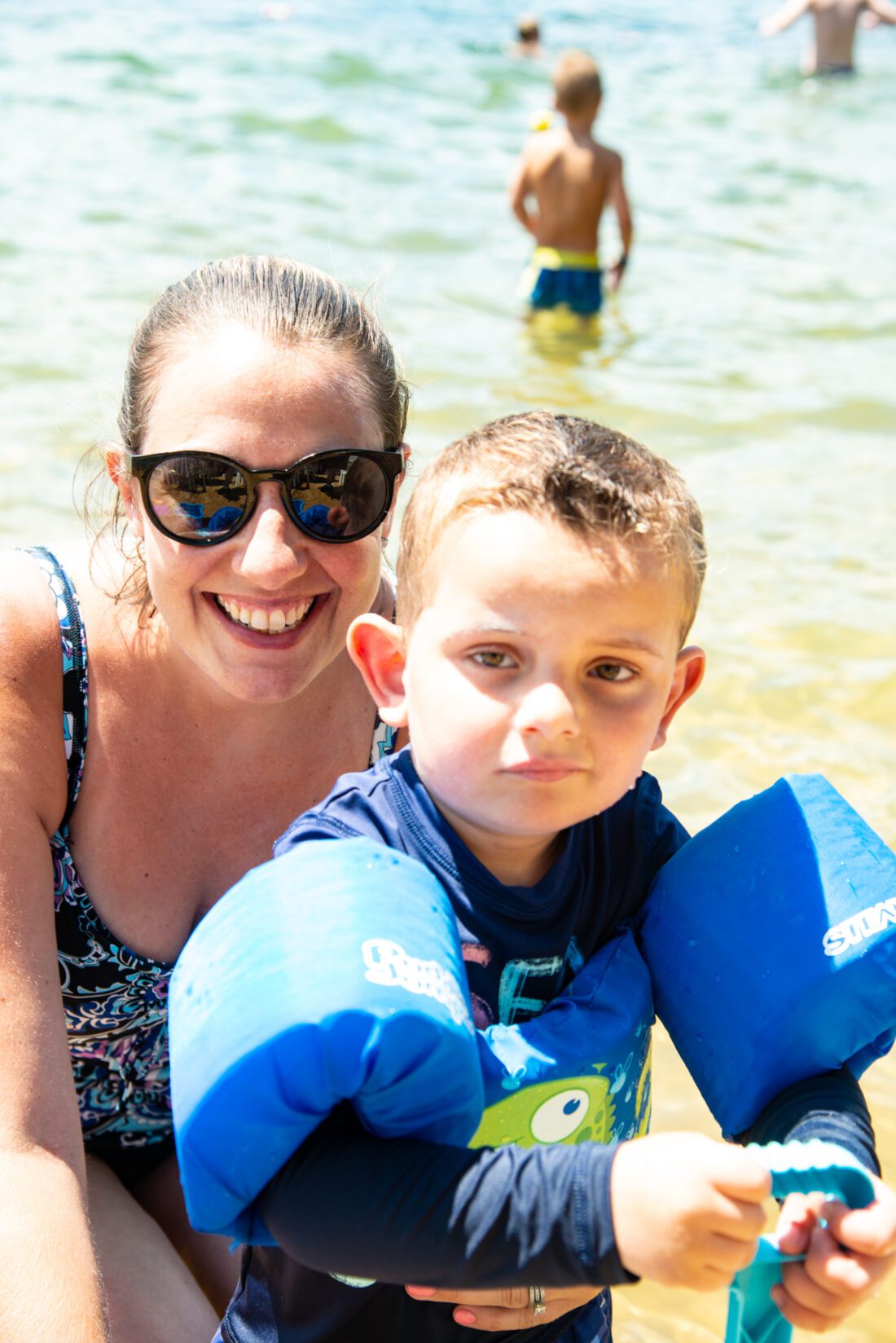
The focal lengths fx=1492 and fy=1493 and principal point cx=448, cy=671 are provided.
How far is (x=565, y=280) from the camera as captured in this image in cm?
945

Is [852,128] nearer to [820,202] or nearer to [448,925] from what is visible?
[820,202]

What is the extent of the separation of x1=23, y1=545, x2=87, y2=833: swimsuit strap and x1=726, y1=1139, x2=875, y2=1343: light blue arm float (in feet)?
4.57

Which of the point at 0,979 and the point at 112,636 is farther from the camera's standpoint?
the point at 112,636

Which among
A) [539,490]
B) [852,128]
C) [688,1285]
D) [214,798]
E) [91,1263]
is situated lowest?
[852,128]

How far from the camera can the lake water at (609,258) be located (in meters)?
4.98

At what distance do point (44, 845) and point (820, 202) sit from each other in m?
12.5

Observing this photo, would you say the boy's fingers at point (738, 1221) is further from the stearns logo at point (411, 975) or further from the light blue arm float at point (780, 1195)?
the stearns logo at point (411, 975)

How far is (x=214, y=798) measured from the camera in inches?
107

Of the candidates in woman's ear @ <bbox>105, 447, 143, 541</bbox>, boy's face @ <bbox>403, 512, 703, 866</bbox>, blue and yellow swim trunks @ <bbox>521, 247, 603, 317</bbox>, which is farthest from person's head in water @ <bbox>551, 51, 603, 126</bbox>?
boy's face @ <bbox>403, 512, 703, 866</bbox>

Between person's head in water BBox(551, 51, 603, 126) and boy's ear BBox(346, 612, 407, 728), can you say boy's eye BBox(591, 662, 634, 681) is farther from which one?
person's head in water BBox(551, 51, 603, 126)

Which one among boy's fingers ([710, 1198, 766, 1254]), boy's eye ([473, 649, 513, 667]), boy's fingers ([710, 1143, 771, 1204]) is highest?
boy's eye ([473, 649, 513, 667])

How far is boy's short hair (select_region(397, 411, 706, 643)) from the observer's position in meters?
1.78

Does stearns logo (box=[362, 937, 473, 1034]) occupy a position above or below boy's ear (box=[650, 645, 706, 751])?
below

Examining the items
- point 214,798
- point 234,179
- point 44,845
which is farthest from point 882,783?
point 234,179
